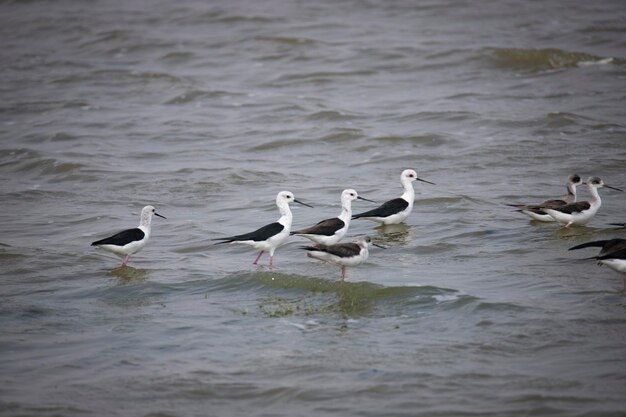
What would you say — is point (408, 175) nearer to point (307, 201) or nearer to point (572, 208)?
point (307, 201)

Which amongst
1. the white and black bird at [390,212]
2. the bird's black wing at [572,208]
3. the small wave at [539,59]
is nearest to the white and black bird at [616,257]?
the bird's black wing at [572,208]

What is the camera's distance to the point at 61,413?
813 centimetres

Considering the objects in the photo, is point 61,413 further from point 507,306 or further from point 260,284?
point 507,306

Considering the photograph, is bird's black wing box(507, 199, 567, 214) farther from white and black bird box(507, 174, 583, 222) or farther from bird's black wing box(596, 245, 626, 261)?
bird's black wing box(596, 245, 626, 261)

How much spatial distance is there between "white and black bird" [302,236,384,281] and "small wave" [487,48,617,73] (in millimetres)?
15358

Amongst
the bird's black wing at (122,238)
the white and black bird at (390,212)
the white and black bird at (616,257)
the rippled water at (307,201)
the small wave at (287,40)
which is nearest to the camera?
the rippled water at (307,201)

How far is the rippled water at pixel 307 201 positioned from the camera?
862 cm

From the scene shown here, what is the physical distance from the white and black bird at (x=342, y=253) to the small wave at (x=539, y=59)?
50.4 feet

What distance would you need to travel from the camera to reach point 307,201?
16.2m

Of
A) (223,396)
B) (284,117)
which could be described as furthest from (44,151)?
(223,396)

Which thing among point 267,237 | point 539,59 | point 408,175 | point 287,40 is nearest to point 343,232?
point 267,237

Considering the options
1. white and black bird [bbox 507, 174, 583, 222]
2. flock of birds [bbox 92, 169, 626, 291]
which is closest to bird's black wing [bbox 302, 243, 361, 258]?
flock of birds [bbox 92, 169, 626, 291]

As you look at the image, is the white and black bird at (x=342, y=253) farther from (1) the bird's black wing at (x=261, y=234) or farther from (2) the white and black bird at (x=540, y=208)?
(2) the white and black bird at (x=540, y=208)

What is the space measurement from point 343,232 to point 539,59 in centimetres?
1489
